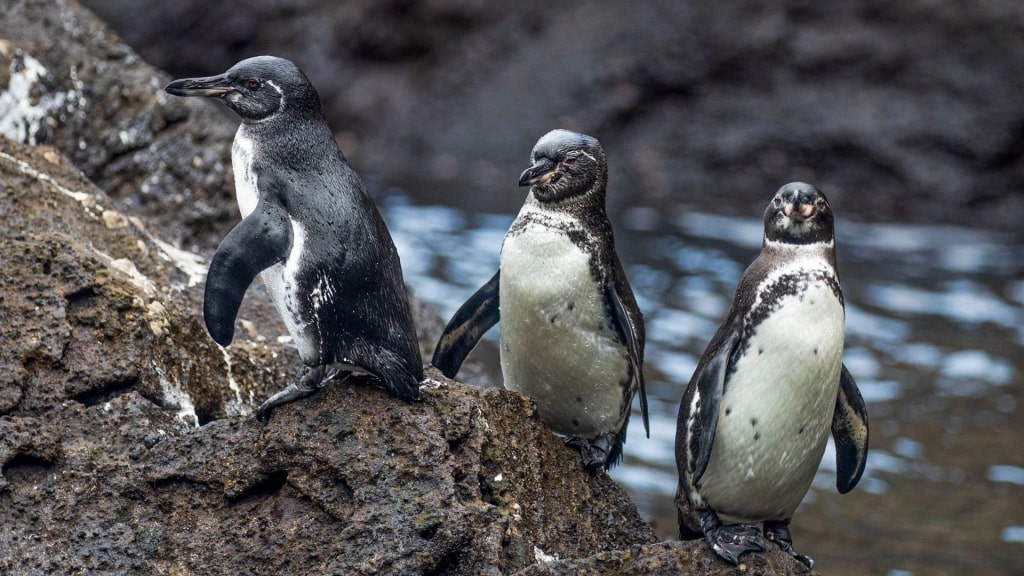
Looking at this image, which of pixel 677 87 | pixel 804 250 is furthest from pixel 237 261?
pixel 677 87

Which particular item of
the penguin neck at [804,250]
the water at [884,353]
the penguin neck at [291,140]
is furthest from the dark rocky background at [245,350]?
the penguin neck at [804,250]

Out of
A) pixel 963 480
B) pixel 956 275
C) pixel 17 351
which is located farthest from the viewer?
pixel 956 275

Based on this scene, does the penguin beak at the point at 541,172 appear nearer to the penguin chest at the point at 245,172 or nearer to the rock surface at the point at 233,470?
the rock surface at the point at 233,470

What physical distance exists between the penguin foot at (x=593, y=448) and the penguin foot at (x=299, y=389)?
35.8 inches

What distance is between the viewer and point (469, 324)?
4.42 meters

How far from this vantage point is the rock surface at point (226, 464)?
3.21 meters

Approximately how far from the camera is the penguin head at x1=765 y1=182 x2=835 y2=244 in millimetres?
3697

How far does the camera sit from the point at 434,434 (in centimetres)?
333

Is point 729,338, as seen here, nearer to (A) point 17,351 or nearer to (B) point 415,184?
(A) point 17,351

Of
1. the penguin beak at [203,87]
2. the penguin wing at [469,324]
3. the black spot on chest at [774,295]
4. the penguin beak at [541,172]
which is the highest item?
the penguin beak at [203,87]

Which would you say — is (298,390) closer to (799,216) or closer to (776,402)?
(776,402)

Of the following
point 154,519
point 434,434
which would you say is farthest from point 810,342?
point 154,519

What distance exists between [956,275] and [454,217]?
4.54 metres

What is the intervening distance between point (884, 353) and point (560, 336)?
6.53 m
